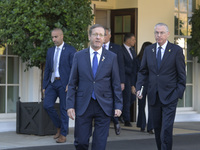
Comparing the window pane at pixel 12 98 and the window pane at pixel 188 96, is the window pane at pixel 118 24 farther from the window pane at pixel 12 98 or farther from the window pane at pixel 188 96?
the window pane at pixel 12 98

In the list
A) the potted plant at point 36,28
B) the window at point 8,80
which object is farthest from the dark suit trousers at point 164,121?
the window at point 8,80

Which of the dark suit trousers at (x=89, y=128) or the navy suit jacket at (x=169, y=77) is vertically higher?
the navy suit jacket at (x=169, y=77)

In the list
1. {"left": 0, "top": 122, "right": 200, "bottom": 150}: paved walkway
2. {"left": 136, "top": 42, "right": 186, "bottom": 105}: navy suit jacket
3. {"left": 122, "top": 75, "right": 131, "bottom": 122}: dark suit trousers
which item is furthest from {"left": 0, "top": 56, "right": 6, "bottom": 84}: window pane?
{"left": 136, "top": 42, "right": 186, "bottom": 105}: navy suit jacket

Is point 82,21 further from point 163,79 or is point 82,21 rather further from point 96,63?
point 96,63

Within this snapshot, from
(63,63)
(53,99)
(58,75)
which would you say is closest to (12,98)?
(53,99)

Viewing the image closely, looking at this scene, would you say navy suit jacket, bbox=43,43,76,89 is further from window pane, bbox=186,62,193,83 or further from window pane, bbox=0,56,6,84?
window pane, bbox=186,62,193,83

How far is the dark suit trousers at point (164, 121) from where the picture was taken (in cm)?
693

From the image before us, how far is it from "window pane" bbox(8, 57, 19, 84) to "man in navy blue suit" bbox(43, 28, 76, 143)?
6.63ft

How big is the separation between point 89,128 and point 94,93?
39 centimetres

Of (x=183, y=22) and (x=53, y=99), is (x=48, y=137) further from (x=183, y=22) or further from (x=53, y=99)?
(x=183, y=22)

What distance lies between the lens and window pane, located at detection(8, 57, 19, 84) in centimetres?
1073

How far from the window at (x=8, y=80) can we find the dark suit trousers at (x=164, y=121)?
4394 mm

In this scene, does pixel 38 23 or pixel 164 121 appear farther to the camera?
pixel 38 23

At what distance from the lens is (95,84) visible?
5668mm
